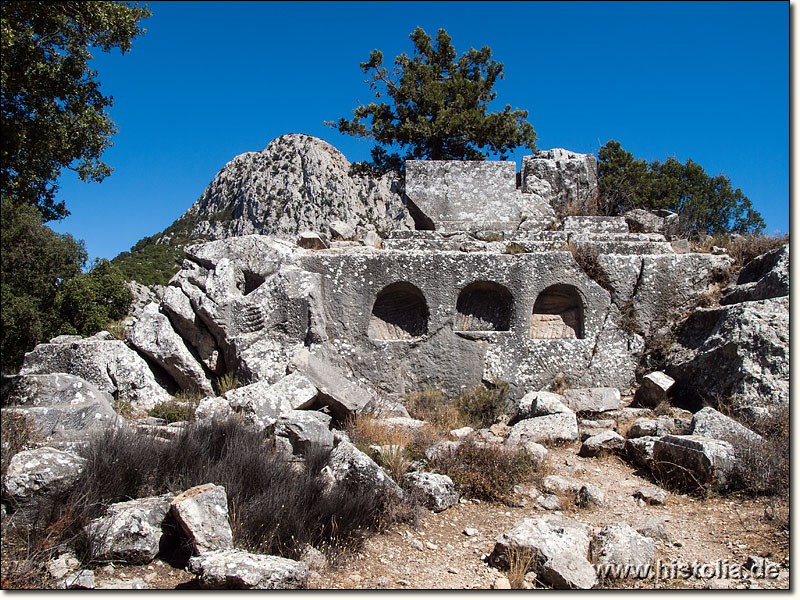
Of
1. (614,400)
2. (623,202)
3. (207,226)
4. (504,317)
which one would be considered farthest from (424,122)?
(207,226)

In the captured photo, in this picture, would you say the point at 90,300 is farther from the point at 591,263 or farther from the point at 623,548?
the point at 623,548

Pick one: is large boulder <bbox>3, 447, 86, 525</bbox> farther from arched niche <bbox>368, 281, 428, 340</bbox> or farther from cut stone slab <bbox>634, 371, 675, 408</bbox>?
cut stone slab <bbox>634, 371, 675, 408</bbox>

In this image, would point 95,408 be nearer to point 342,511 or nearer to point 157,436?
point 157,436

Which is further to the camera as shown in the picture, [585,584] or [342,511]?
[342,511]

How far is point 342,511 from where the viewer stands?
481cm

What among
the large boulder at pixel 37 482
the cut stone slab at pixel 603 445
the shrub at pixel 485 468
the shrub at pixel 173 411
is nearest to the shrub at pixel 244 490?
the large boulder at pixel 37 482

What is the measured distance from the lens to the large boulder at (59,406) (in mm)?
5523

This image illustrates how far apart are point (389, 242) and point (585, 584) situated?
7.18 meters

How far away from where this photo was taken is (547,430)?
7719mm

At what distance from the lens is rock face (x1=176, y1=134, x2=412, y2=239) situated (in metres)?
62.3

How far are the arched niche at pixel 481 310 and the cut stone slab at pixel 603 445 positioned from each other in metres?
2.95

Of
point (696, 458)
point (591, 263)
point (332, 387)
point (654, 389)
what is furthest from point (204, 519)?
point (591, 263)

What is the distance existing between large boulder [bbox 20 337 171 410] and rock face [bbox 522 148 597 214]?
27.6 feet

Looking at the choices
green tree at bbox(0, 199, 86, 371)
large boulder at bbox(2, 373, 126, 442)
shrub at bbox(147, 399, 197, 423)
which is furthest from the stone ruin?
green tree at bbox(0, 199, 86, 371)
